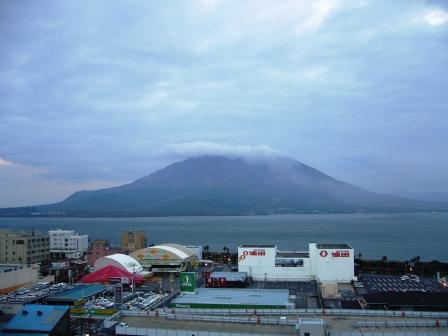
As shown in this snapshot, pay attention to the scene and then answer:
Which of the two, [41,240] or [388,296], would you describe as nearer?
[388,296]

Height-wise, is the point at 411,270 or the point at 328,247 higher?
the point at 328,247

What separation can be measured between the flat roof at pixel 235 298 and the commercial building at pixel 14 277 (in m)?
7.29

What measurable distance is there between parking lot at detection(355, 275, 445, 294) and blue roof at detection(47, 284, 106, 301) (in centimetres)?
994

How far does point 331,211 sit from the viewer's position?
13462 cm

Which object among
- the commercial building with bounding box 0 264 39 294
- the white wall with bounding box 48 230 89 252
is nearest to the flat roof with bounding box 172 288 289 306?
the commercial building with bounding box 0 264 39 294

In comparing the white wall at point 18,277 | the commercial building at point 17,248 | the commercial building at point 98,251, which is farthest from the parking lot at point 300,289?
the commercial building at point 17,248

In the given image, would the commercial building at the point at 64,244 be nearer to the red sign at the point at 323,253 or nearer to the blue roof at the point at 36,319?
the red sign at the point at 323,253

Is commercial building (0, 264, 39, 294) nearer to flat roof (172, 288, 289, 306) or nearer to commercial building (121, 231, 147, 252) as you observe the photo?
flat roof (172, 288, 289, 306)

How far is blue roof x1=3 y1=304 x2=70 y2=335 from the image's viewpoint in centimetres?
1012

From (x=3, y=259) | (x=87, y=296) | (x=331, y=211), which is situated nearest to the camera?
(x=87, y=296)

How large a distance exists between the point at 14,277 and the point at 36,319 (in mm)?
8352

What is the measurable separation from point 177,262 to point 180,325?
550 inches

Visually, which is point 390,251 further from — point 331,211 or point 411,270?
point 331,211

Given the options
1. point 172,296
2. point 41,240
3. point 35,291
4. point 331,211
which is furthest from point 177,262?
point 331,211
